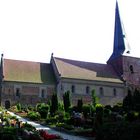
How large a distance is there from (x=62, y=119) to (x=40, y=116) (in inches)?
144

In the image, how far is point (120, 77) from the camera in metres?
58.7

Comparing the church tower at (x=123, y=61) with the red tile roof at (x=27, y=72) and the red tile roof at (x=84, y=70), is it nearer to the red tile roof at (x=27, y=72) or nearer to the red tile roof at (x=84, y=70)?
the red tile roof at (x=84, y=70)

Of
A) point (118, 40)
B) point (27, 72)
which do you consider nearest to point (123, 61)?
point (118, 40)

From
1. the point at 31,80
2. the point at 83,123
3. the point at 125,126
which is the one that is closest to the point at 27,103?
the point at 31,80

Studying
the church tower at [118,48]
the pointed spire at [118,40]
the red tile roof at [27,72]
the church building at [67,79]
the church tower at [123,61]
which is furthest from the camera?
the pointed spire at [118,40]

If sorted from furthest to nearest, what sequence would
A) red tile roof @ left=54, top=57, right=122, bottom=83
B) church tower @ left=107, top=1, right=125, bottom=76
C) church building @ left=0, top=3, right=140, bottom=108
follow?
church tower @ left=107, top=1, right=125, bottom=76, red tile roof @ left=54, top=57, right=122, bottom=83, church building @ left=0, top=3, right=140, bottom=108

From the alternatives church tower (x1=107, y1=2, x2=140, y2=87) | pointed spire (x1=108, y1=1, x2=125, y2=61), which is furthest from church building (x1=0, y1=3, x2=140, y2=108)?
pointed spire (x1=108, y1=1, x2=125, y2=61)

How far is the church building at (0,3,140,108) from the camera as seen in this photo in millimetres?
50500

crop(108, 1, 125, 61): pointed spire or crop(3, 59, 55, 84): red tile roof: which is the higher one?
crop(108, 1, 125, 61): pointed spire

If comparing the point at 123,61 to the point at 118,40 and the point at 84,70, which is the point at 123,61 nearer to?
the point at 118,40

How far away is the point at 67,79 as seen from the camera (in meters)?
52.9

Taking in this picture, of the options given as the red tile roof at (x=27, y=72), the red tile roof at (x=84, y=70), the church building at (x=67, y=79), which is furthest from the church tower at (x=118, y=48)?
the red tile roof at (x=27, y=72)

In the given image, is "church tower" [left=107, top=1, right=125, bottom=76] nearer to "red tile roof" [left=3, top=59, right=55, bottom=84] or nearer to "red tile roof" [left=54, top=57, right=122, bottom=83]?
"red tile roof" [left=54, top=57, right=122, bottom=83]

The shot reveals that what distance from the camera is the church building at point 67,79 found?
50500 millimetres
